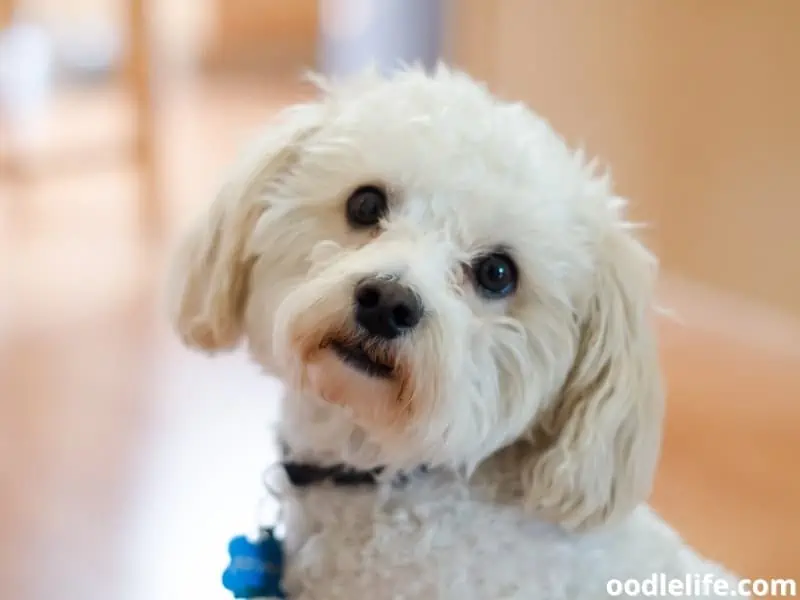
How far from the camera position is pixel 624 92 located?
8.11 feet

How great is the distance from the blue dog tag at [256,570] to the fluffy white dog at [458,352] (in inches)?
1.0

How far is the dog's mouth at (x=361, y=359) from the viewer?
90cm

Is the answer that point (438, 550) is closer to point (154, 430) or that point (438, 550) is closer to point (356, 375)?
point (356, 375)

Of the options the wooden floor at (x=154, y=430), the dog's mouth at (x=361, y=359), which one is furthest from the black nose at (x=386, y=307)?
the wooden floor at (x=154, y=430)

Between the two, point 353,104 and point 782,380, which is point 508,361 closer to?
point 353,104

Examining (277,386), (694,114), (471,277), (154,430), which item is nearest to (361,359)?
(471,277)

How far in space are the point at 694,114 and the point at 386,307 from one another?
5.47ft

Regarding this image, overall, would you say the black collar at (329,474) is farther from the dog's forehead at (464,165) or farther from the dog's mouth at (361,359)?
the dog's forehead at (464,165)

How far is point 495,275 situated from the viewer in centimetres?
98

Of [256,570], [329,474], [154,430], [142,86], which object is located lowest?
[154,430]

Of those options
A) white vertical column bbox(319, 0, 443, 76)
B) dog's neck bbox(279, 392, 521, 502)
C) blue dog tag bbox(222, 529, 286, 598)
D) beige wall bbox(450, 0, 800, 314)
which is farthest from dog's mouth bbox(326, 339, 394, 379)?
white vertical column bbox(319, 0, 443, 76)

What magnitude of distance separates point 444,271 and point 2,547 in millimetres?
1022

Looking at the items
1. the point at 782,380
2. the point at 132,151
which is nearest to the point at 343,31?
the point at 132,151

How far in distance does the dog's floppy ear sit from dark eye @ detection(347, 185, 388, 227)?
0.21 meters
